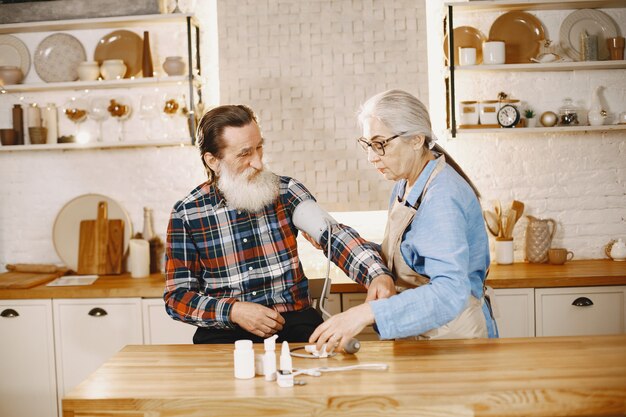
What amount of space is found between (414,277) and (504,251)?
1.77 metres

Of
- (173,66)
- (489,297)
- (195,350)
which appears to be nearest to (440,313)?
(489,297)

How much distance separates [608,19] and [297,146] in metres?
2.06

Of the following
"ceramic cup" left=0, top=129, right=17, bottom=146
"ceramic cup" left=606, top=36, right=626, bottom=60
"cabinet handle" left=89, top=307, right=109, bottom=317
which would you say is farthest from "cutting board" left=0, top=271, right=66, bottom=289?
"ceramic cup" left=606, top=36, right=626, bottom=60

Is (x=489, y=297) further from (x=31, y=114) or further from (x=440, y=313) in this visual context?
(x=31, y=114)

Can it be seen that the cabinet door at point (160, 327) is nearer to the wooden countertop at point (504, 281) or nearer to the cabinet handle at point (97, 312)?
the wooden countertop at point (504, 281)

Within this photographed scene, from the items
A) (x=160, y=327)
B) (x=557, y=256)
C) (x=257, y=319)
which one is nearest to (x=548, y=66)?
(x=557, y=256)

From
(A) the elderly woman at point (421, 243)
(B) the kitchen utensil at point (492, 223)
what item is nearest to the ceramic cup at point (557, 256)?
(B) the kitchen utensil at point (492, 223)

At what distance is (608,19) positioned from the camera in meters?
4.09

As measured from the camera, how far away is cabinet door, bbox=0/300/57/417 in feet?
12.3

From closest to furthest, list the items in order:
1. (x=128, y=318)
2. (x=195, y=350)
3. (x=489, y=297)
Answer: (x=195, y=350)
(x=489, y=297)
(x=128, y=318)

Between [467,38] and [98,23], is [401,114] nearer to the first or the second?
[467,38]

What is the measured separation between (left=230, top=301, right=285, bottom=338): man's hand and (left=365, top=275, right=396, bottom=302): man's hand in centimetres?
39

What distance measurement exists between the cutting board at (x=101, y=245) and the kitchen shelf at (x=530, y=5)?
2.47 metres

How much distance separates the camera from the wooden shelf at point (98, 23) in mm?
4059
